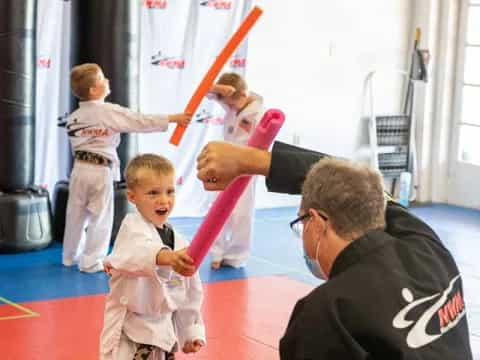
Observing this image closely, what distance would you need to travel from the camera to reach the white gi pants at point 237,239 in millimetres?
7684

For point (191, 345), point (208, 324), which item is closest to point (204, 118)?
point (208, 324)

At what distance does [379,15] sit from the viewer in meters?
11.1

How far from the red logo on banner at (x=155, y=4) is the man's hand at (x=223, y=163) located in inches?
262

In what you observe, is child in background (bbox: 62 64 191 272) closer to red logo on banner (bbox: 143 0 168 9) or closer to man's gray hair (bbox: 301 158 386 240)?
red logo on banner (bbox: 143 0 168 9)

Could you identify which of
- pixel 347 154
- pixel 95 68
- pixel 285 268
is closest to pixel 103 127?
pixel 95 68

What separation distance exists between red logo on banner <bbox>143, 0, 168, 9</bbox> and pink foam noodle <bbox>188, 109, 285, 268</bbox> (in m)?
6.30

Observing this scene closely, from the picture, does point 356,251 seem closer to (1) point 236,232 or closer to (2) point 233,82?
(2) point 233,82

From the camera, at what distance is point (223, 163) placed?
2.77 metres

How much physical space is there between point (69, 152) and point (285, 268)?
7.15 feet

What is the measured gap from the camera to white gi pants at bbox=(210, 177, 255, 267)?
7.68m

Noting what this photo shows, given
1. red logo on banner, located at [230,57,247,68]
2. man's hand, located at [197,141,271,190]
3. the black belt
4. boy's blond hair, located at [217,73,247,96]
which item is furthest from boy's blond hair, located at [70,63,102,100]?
man's hand, located at [197,141,271,190]

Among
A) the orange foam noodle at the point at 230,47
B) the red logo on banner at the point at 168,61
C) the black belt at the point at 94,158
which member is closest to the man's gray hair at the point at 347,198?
the orange foam noodle at the point at 230,47

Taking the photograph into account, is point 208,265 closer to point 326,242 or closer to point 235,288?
point 235,288

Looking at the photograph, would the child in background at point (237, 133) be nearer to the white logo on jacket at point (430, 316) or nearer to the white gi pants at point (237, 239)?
the white gi pants at point (237, 239)
